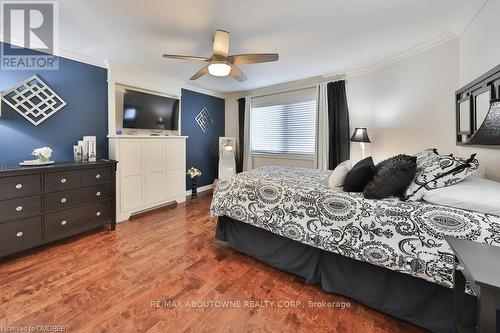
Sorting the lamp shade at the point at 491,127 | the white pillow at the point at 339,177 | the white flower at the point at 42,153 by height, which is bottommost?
the white pillow at the point at 339,177

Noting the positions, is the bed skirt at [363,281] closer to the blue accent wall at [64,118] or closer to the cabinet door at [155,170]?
the cabinet door at [155,170]

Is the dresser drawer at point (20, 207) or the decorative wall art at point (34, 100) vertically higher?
the decorative wall art at point (34, 100)

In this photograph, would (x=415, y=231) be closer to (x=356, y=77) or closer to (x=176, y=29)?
(x=176, y=29)

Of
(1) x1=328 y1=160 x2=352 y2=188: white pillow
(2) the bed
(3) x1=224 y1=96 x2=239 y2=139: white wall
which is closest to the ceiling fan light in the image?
(2) the bed

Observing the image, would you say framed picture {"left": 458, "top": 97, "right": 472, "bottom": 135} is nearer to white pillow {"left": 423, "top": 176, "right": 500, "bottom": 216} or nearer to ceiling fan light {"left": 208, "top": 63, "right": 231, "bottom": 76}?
white pillow {"left": 423, "top": 176, "right": 500, "bottom": 216}

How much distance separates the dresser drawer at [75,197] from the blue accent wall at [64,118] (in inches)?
26.4

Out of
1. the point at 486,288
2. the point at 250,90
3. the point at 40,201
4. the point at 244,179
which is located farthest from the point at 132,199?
the point at 486,288

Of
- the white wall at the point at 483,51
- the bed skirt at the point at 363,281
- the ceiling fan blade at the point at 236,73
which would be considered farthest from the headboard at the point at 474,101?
the ceiling fan blade at the point at 236,73

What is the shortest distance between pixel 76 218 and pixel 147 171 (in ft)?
4.08

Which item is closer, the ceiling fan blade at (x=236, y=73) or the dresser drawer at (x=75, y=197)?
the dresser drawer at (x=75, y=197)

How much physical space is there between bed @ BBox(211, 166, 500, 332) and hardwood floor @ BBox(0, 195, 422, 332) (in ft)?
0.46

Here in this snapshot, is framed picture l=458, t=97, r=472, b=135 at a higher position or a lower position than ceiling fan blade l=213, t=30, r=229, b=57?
lower

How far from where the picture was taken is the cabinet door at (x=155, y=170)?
3658 millimetres

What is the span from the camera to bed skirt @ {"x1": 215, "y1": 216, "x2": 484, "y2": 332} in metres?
1.38
